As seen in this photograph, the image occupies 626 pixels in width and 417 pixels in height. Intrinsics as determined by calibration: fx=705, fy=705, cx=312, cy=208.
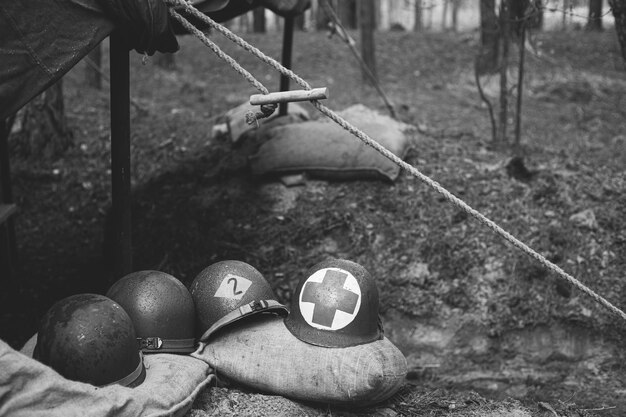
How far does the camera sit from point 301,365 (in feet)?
12.3

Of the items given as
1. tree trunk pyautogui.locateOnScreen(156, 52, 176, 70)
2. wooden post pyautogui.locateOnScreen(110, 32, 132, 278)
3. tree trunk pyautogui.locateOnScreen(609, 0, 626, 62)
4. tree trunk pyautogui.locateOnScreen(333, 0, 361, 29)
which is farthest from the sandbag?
tree trunk pyautogui.locateOnScreen(333, 0, 361, 29)

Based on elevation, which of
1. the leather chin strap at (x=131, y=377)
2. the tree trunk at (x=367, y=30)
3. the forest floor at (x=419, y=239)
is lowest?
the forest floor at (x=419, y=239)

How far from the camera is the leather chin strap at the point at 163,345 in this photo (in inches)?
146

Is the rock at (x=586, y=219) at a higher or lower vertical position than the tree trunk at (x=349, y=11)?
lower

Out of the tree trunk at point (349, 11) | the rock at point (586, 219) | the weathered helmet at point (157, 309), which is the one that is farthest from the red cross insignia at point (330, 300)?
the tree trunk at point (349, 11)

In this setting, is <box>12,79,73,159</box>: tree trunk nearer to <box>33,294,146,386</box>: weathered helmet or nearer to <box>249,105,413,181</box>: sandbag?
<box>249,105,413,181</box>: sandbag

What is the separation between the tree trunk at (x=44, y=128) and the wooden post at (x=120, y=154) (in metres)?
3.59

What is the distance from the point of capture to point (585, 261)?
18.4 ft

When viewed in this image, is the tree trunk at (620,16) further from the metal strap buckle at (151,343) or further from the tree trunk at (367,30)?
the tree trunk at (367,30)

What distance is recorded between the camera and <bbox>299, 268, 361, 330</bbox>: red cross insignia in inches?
150

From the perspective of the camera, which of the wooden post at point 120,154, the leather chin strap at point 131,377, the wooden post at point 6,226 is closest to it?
the leather chin strap at point 131,377

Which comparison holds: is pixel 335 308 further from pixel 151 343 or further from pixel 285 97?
pixel 285 97

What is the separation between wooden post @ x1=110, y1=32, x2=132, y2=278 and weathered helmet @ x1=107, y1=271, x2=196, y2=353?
0.61 m

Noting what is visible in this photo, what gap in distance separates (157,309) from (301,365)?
0.82 metres
